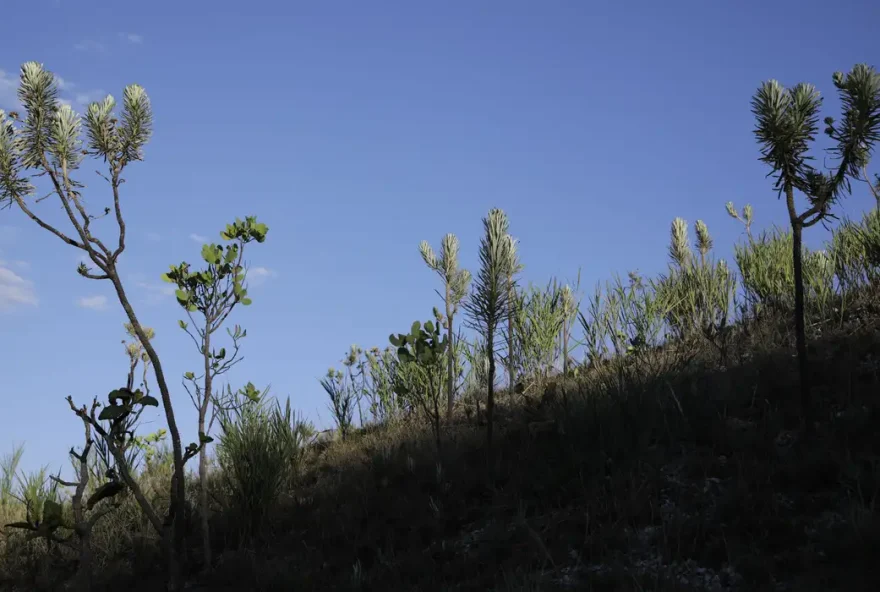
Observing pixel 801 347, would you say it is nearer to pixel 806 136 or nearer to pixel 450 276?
pixel 806 136

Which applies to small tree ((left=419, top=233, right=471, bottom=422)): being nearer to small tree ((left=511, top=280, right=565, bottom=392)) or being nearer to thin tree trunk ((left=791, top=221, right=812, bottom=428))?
small tree ((left=511, top=280, right=565, bottom=392))

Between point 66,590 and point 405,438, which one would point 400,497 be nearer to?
point 405,438

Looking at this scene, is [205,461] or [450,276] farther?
[450,276]

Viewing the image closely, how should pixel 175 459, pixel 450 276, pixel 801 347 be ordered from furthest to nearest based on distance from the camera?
pixel 450 276 < pixel 175 459 < pixel 801 347

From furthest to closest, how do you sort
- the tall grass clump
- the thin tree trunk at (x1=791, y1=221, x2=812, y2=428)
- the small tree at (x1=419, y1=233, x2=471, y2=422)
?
→ the small tree at (x1=419, y1=233, x2=471, y2=422)
the tall grass clump
the thin tree trunk at (x1=791, y1=221, x2=812, y2=428)

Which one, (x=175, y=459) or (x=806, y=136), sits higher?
(x=806, y=136)

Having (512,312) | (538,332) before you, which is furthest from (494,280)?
(538,332)

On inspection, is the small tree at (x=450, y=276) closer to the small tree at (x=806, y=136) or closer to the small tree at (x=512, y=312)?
the small tree at (x=512, y=312)

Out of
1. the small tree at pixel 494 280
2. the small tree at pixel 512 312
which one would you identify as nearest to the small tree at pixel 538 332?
the small tree at pixel 512 312

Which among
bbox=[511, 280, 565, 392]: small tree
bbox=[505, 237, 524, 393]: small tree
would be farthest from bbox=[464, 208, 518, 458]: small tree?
bbox=[511, 280, 565, 392]: small tree

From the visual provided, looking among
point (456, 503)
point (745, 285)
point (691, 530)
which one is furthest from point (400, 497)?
point (745, 285)

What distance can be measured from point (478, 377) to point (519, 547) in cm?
597

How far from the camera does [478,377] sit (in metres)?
10.0

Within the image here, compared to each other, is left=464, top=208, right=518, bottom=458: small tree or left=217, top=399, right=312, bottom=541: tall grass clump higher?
left=464, top=208, right=518, bottom=458: small tree
